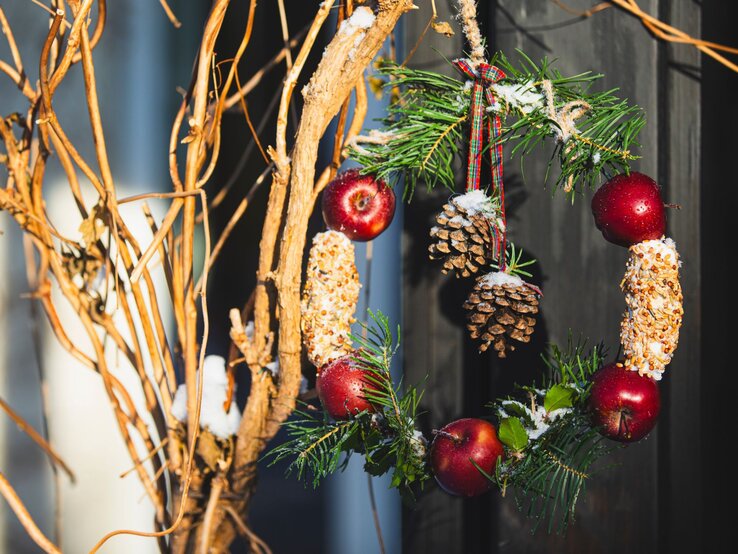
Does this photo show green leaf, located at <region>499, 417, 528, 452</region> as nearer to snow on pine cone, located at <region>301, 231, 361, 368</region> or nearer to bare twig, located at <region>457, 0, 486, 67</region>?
snow on pine cone, located at <region>301, 231, 361, 368</region>

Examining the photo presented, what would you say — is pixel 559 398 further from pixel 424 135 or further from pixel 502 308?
pixel 424 135

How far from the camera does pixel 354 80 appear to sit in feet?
1.66

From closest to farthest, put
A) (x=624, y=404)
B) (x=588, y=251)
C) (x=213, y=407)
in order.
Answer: (x=624, y=404), (x=213, y=407), (x=588, y=251)

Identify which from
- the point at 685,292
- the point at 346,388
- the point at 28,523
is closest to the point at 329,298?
the point at 346,388

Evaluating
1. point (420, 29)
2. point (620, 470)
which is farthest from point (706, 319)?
point (420, 29)

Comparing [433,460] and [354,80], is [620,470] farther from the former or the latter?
[354,80]

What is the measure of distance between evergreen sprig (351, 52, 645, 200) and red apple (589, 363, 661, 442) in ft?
0.50

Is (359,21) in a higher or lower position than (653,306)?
higher

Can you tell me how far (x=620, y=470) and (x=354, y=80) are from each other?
0.52m

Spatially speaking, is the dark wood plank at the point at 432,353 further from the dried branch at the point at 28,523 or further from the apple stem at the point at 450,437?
the dried branch at the point at 28,523

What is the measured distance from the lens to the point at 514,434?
47 cm

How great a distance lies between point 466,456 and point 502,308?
0.11 metres

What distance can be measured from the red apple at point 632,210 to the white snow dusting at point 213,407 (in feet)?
1.19

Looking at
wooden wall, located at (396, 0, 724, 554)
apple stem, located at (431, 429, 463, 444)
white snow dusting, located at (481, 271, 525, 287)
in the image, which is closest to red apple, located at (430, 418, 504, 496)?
apple stem, located at (431, 429, 463, 444)
